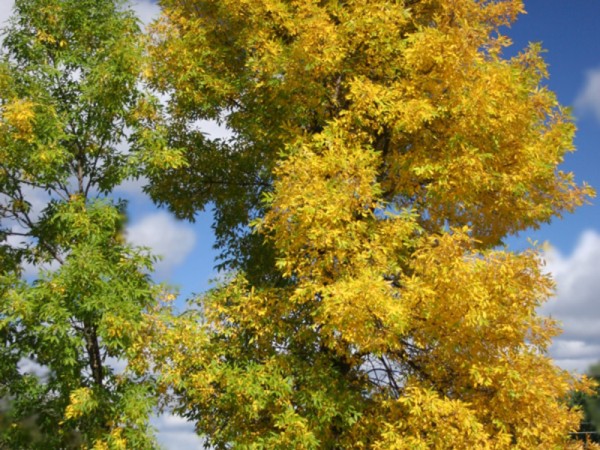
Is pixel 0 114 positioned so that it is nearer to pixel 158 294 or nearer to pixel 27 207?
pixel 27 207

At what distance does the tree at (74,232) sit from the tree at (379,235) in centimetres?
97

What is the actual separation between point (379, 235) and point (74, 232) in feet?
16.0

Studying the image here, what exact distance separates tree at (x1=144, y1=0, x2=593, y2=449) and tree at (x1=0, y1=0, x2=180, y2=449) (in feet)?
3.19

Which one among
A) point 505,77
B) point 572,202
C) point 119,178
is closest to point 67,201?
point 119,178

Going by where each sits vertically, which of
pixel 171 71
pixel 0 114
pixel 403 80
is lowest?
pixel 403 80

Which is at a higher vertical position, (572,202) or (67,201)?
(67,201)

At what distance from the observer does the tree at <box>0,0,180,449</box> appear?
36.2 ft

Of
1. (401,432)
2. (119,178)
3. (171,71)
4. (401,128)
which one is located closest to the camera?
(401,432)

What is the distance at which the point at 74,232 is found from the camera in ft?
38.0

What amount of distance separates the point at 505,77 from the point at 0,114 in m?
8.42

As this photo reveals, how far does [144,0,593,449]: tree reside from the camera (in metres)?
10.4

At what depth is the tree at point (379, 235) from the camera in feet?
34.0

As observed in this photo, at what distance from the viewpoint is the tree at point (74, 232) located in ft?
36.2

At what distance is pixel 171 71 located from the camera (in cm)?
1402
